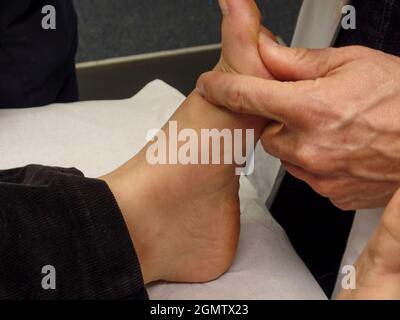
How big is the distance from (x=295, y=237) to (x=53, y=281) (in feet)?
1.75

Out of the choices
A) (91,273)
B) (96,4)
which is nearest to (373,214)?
(91,273)

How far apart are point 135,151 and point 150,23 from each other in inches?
29.4

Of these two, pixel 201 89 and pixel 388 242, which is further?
pixel 201 89

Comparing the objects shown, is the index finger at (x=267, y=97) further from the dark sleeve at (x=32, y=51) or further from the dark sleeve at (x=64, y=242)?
the dark sleeve at (x=32, y=51)

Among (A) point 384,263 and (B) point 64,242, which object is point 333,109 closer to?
(A) point 384,263

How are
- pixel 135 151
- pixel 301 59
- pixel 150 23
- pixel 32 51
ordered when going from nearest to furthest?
Answer: 1. pixel 301 59
2. pixel 135 151
3. pixel 32 51
4. pixel 150 23

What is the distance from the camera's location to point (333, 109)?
525mm

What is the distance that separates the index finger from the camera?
0.53 meters

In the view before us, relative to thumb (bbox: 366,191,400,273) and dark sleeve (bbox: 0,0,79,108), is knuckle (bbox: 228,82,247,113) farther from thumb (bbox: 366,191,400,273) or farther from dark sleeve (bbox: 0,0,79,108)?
dark sleeve (bbox: 0,0,79,108)

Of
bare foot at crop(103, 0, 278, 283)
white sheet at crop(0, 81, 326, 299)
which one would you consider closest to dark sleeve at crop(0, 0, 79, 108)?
white sheet at crop(0, 81, 326, 299)

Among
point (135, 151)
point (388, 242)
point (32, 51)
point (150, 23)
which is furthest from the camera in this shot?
point (150, 23)

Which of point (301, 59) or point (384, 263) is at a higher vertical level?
point (301, 59)

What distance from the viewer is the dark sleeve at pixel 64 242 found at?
1.70 feet

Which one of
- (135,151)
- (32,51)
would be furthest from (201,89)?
(32,51)
